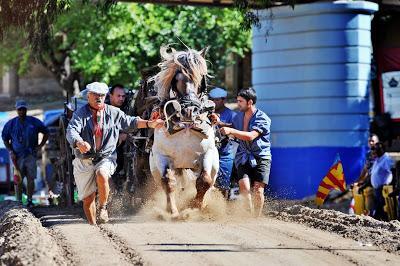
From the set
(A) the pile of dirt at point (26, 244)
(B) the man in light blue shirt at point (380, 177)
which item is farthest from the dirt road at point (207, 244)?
(B) the man in light blue shirt at point (380, 177)

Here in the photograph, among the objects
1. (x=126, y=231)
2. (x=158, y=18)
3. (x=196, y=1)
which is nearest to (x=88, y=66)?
(x=158, y=18)

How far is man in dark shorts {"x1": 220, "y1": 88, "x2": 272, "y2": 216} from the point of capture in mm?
12594

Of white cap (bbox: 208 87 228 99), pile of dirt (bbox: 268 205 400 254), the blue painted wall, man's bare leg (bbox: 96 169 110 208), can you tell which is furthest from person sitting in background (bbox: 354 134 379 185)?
man's bare leg (bbox: 96 169 110 208)

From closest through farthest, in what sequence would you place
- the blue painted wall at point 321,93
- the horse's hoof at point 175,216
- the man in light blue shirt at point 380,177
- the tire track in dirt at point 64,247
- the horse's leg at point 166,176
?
the tire track in dirt at point 64,247, the horse's hoof at point 175,216, the horse's leg at point 166,176, the man in light blue shirt at point 380,177, the blue painted wall at point 321,93

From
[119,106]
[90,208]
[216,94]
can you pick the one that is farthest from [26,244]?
[119,106]

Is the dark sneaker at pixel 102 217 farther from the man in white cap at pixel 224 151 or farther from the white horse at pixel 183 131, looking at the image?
the man in white cap at pixel 224 151

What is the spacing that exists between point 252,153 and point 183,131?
4.32ft

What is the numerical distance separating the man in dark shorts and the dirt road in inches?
49.7

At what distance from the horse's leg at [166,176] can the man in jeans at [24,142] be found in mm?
5244

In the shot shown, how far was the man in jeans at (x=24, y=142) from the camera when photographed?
16.9 meters

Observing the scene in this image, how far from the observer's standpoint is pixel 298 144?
1919 centimetres

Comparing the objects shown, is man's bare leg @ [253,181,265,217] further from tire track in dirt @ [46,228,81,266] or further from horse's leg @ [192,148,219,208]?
tire track in dirt @ [46,228,81,266]

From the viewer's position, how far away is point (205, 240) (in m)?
9.36

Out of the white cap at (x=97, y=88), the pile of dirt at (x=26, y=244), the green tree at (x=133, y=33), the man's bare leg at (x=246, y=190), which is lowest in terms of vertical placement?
the pile of dirt at (x=26, y=244)
